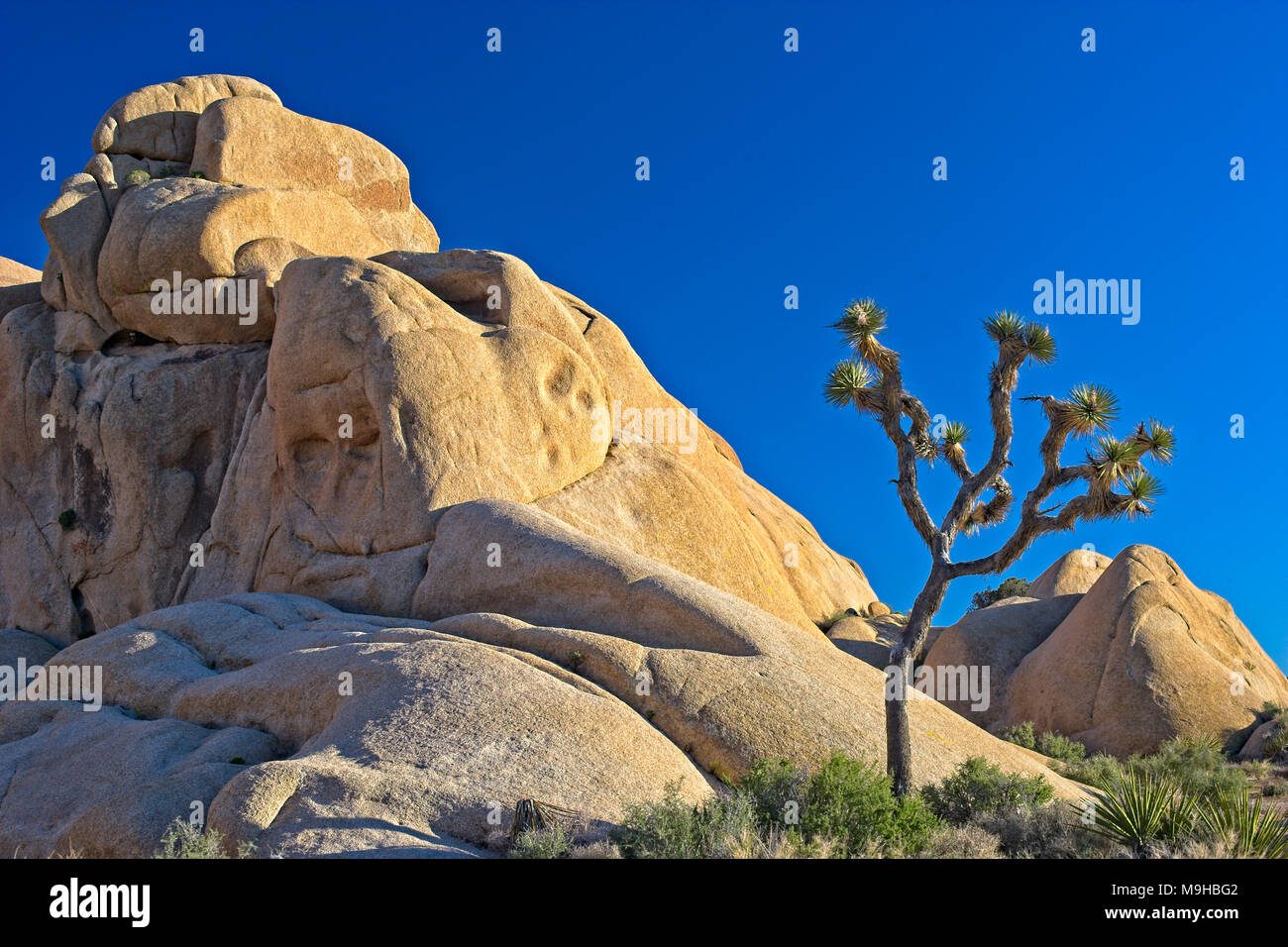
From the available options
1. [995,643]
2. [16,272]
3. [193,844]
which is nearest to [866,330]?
[193,844]

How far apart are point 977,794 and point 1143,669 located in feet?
45.7

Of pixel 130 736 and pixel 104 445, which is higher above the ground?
pixel 104 445

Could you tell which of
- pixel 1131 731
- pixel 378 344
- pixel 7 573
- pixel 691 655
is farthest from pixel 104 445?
pixel 1131 731

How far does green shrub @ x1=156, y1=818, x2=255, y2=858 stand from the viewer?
8.99m

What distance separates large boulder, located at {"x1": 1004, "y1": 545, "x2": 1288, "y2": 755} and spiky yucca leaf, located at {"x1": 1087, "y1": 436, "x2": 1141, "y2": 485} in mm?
12229

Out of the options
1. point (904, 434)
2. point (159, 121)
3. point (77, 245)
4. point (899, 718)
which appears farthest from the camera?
point (159, 121)

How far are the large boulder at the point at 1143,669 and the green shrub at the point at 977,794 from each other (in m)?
12.4

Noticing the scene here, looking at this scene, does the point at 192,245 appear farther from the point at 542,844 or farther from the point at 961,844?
the point at 961,844

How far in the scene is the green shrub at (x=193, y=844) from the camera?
8.99 meters

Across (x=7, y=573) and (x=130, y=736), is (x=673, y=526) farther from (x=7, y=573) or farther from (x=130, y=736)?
(x=7, y=573)

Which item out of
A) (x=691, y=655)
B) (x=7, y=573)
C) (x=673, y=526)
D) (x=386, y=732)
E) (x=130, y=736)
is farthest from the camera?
(x=7, y=573)

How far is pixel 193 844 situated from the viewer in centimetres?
918
